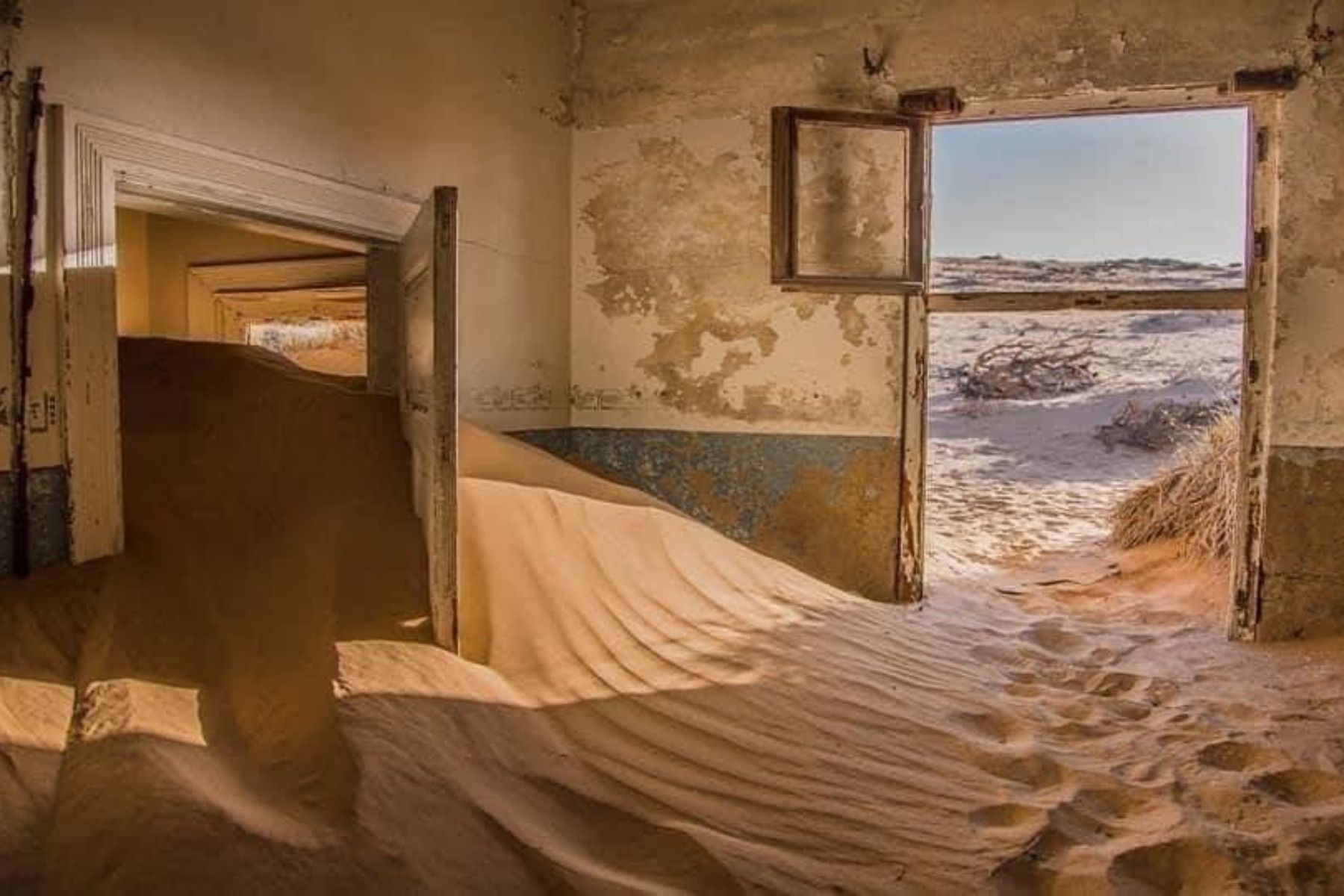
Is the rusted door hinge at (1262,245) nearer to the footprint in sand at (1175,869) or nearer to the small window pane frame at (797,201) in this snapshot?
the small window pane frame at (797,201)

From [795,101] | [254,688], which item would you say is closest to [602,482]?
[254,688]

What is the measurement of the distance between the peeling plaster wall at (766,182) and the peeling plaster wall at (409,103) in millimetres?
337

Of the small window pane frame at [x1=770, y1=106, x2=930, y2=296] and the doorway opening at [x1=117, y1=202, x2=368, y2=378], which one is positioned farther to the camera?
the doorway opening at [x1=117, y1=202, x2=368, y2=378]

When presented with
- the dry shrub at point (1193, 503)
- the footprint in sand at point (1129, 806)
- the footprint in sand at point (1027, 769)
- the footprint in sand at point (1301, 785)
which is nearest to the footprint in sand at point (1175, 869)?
the footprint in sand at point (1129, 806)

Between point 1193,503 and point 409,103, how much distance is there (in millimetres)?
6168

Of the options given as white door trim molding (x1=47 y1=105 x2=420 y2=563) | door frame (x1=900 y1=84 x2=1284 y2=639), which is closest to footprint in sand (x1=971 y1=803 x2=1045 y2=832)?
door frame (x1=900 y1=84 x2=1284 y2=639)

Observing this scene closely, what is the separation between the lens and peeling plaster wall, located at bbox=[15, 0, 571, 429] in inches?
125

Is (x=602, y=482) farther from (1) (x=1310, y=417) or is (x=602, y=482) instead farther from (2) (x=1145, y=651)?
(1) (x=1310, y=417)

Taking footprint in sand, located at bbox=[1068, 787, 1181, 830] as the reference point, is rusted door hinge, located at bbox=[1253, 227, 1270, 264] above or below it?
above

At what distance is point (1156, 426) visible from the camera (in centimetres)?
1230

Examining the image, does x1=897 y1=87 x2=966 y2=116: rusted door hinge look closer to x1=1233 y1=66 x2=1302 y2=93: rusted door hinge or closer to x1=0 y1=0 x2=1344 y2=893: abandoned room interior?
x1=0 y1=0 x2=1344 y2=893: abandoned room interior

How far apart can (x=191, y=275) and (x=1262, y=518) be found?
7385 millimetres

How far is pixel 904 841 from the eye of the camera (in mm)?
2225

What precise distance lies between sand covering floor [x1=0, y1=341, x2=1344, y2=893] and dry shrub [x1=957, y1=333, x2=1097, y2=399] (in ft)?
36.8
